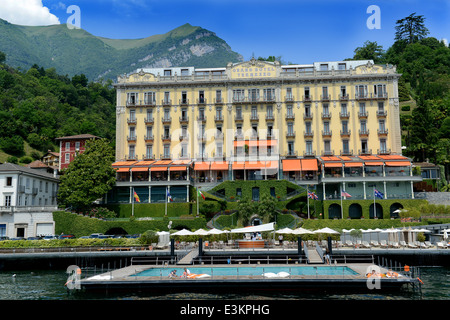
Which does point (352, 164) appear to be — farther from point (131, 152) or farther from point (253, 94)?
point (131, 152)

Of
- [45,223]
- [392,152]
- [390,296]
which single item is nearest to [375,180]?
[392,152]

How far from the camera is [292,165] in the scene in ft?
214

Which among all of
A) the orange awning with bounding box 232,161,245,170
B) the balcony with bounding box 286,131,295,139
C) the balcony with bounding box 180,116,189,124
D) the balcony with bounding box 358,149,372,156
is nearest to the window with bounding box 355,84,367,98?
the balcony with bounding box 358,149,372,156

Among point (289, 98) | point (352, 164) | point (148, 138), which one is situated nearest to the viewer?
point (352, 164)

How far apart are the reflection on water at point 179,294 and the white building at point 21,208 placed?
802 inches

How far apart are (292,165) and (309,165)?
2.67 m

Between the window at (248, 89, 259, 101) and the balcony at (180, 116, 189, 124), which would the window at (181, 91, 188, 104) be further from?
the window at (248, 89, 259, 101)

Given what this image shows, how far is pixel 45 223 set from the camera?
56.9 meters

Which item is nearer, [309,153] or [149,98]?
[309,153]

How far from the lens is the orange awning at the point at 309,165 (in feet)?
209

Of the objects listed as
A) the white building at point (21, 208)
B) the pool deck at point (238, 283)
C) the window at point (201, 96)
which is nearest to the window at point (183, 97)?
the window at point (201, 96)

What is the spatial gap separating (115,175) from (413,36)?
397ft

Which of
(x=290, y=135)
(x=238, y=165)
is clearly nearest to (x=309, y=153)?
(x=290, y=135)
